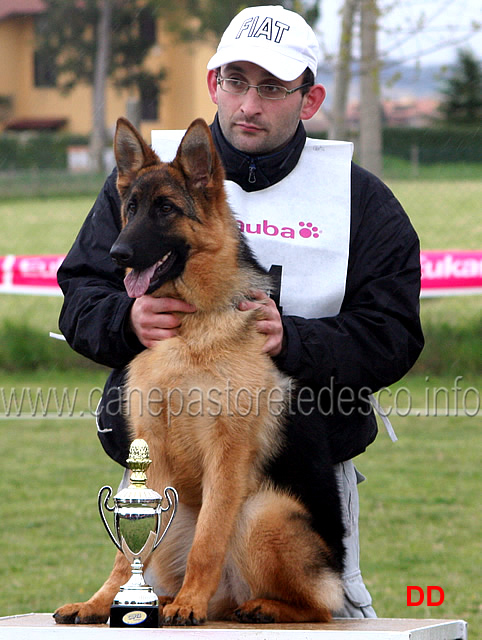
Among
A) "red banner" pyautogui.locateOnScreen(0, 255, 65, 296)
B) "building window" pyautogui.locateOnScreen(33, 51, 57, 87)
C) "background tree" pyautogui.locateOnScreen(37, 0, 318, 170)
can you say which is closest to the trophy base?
"red banner" pyautogui.locateOnScreen(0, 255, 65, 296)

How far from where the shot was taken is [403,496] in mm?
7328

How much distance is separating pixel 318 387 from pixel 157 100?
529 inches

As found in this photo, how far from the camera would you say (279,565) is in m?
2.90

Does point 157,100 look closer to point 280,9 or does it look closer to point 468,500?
point 468,500

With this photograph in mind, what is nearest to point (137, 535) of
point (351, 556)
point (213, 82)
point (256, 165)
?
point (351, 556)

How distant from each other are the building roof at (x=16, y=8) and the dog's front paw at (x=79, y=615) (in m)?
23.7

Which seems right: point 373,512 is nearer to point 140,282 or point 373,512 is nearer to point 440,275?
point 440,275

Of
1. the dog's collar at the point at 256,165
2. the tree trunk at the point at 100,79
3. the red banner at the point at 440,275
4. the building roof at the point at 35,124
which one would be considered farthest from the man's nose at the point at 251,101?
the building roof at the point at 35,124

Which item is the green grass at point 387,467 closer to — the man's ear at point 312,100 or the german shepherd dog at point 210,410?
the german shepherd dog at point 210,410

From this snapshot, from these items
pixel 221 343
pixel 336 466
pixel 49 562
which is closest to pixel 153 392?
pixel 221 343

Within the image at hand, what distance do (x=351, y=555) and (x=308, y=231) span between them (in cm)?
122

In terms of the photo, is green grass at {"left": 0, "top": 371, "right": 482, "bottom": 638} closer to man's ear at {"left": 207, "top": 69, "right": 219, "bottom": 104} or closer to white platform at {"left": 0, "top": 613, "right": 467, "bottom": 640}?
white platform at {"left": 0, "top": 613, "right": 467, "bottom": 640}

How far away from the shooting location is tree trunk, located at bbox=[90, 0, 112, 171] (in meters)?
17.3

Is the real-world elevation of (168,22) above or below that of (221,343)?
above
